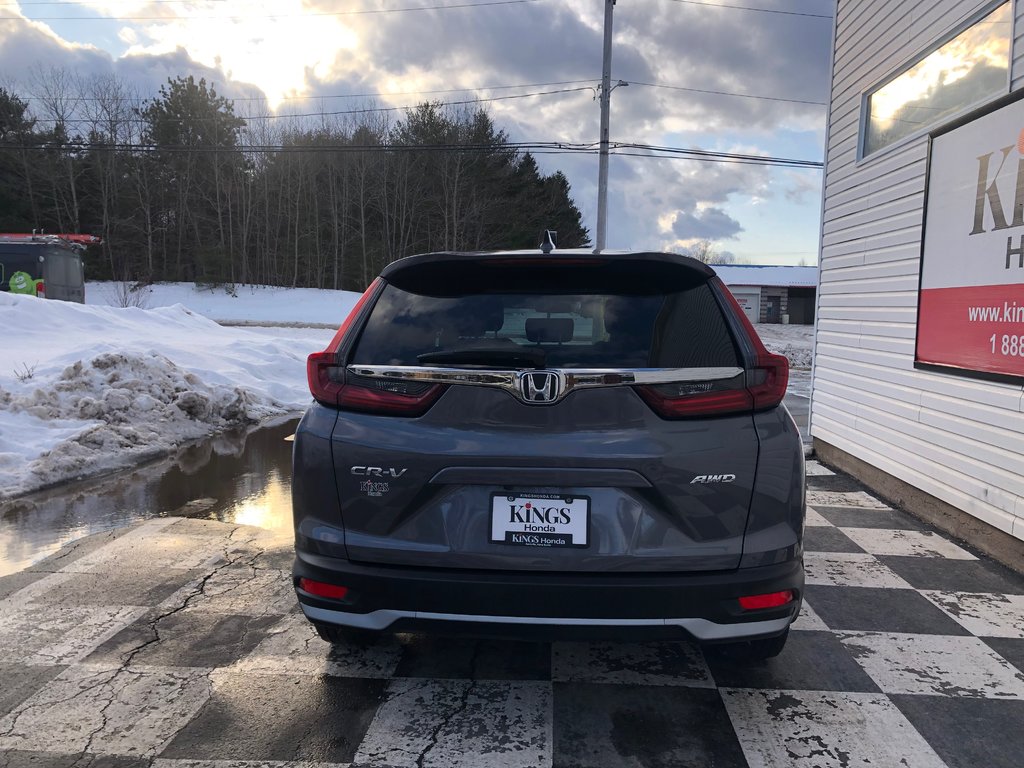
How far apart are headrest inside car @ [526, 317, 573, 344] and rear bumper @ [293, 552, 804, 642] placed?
816 millimetres

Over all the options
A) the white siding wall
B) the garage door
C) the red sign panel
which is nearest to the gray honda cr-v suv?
the red sign panel

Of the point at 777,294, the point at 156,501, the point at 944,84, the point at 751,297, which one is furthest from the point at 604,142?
the point at 777,294

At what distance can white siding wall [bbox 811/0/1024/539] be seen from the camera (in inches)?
174

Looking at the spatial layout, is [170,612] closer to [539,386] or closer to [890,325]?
[539,386]

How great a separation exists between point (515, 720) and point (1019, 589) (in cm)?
327

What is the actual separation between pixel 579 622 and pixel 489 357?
3.09 ft

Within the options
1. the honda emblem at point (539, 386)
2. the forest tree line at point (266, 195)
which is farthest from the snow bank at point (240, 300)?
the honda emblem at point (539, 386)

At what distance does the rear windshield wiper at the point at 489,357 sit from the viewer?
7.62 feet

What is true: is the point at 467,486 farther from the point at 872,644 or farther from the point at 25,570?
the point at 25,570

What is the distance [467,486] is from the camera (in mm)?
2268

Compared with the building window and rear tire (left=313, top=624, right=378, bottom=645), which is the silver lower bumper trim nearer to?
rear tire (left=313, top=624, right=378, bottom=645)

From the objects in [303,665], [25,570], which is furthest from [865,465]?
[25,570]

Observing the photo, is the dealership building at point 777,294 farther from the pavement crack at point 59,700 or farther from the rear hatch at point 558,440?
the pavement crack at point 59,700

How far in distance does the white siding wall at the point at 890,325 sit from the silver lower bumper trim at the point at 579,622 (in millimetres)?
2902
